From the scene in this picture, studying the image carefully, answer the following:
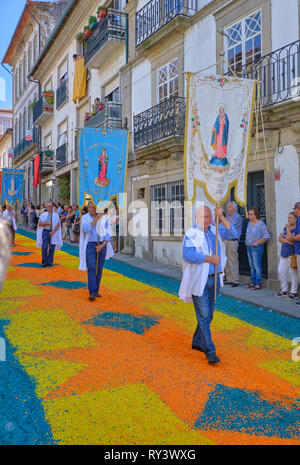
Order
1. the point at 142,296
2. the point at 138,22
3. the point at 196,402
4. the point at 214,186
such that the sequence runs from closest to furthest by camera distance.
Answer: the point at 196,402
the point at 214,186
the point at 142,296
the point at 138,22

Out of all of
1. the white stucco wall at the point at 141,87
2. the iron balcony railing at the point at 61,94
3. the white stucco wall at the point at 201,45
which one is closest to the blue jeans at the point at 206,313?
the white stucco wall at the point at 201,45

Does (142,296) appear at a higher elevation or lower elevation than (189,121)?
lower

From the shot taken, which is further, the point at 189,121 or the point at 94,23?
the point at 94,23

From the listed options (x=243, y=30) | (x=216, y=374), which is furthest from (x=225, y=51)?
(x=216, y=374)

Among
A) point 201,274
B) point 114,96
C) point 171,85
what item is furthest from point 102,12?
point 201,274

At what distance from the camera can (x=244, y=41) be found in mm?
10000

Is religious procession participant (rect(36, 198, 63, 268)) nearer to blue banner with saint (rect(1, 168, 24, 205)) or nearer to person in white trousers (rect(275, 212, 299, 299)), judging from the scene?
person in white trousers (rect(275, 212, 299, 299))

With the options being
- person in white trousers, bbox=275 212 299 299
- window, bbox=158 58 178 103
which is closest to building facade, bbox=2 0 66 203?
window, bbox=158 58 178 103

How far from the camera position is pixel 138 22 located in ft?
47.8

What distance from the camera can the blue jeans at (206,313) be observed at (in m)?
4.43

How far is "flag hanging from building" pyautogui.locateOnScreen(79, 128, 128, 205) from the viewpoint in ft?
29.8
